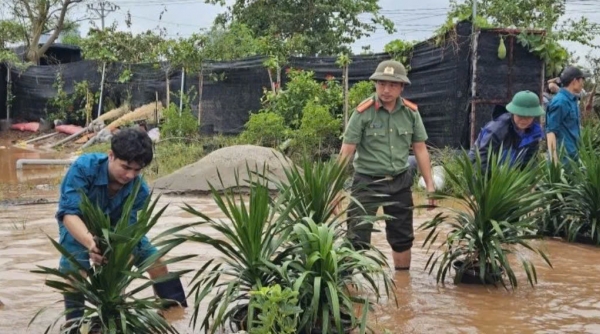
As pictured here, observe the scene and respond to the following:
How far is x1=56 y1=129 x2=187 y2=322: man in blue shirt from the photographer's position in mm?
3604

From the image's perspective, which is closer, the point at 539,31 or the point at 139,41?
the point at 539,31

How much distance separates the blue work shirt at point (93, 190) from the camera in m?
3.68

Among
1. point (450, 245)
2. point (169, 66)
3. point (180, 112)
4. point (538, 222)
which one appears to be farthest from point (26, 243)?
point (169, 66)

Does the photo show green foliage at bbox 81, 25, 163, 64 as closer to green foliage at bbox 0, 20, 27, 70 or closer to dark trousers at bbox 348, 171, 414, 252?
green foliage at bbox 0, 20, 27, 70

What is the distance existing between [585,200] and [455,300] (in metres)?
2.31

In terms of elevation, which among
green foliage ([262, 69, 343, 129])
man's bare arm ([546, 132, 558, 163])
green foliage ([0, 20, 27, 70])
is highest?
green foliage ([0, 20, 27, 70])

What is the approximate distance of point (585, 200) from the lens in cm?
649

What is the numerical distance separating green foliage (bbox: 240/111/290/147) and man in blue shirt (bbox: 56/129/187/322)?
357 inches

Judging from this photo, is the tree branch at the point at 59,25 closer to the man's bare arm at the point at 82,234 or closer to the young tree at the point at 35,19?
the young tree at the point at 35,19

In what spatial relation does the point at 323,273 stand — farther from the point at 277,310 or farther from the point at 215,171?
the point at 215,171

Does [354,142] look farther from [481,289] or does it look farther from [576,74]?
[576,74]

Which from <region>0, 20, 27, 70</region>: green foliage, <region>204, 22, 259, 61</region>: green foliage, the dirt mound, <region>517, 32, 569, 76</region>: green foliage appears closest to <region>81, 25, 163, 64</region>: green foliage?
<region>204, 22, 259, 61</region>: green foliage

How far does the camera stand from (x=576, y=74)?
688 centimetres

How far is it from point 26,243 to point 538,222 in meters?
4.94
